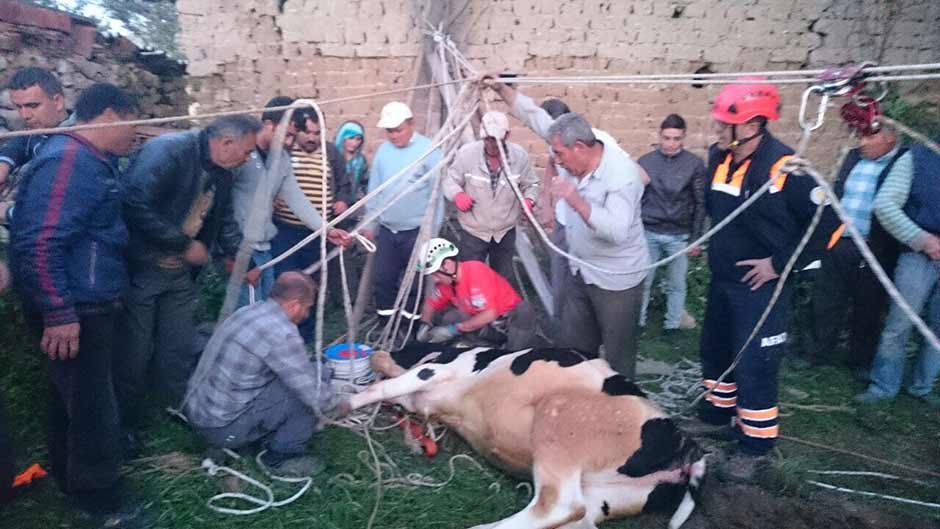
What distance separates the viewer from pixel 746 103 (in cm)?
338

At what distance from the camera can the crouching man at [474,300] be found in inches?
182

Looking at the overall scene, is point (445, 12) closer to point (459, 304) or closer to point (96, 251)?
point (459, 304)

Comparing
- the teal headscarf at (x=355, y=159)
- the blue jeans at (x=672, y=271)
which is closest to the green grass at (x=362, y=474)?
the blue jeans at (x=672, y=271)

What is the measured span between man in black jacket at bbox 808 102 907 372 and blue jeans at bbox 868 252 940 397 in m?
0.25

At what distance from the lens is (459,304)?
4785 millimetres

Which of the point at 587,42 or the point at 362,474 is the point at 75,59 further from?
the point at 362,474

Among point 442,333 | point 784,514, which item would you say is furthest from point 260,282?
point 784,514

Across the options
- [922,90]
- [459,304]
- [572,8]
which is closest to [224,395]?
[459,304]

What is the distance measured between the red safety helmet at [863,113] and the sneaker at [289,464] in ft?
9.53

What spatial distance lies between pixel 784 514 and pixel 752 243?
128cm

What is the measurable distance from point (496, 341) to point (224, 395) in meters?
1.87

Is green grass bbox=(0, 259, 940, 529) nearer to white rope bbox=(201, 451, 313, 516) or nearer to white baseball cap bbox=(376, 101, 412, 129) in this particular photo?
white rope bbox=(201, 451, 313, 516)

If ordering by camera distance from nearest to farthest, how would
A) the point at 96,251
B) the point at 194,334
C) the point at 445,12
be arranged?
the point at 96,251, the point at 194,334, the point at 445,12

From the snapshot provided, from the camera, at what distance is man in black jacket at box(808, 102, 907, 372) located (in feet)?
15.0
